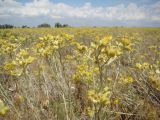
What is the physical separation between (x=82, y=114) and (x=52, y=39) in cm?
111

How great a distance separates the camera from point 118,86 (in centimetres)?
361

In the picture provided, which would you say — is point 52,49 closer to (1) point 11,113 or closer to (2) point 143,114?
(1) point 11,113

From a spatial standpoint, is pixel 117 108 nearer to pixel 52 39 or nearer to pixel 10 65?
pixel 52 39

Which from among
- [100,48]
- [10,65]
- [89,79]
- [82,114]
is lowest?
[82,114]

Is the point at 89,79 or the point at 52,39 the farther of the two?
the point at 89,79

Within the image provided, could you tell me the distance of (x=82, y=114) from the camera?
10.3 ft

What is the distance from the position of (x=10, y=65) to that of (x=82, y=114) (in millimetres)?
1262

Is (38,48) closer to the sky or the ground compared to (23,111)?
closer to the sky

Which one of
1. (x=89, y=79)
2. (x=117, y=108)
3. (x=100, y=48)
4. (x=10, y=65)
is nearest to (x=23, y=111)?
(x=10, y=65)

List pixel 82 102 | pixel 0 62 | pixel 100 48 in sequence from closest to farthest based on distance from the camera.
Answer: pixel 100 48
pixel 82 102
pixel 0 62

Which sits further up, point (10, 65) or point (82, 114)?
point (10, 65)

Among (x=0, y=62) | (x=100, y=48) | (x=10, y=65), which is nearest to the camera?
(x=100, y=48)

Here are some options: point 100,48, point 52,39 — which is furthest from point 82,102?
point 100,48

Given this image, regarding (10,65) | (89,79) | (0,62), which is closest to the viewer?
(10,65)
